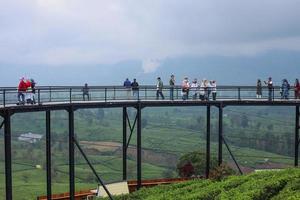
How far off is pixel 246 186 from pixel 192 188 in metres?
6.60

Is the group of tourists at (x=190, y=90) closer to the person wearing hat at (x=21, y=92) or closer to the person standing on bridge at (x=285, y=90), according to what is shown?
the person standing on bridge at (x=285, y=90)

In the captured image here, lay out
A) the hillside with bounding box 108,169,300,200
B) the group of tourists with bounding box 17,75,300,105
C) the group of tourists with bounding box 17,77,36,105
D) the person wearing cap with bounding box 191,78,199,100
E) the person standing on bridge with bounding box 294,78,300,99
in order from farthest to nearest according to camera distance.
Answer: the person standing on bridge with bounding box 294,78,300,99
the person wearing cap with bounding box 191,78,199,100
the group of tourists with bounding box 17,75,300,105
the group of tourists with bounding box 17,77,36,105
the hillside with bounding box 108,169,300,200

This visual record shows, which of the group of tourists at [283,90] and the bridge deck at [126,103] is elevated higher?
the group of tourists at [283,90]

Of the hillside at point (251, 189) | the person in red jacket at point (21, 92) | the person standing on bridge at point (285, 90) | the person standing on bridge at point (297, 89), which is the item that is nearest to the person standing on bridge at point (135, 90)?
the hillside at point (251, 189)

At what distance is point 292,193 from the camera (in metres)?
23.8

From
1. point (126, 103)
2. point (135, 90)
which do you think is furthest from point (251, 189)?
point (135, 90)

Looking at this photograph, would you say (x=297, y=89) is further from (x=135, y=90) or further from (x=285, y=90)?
(x=135, y=90)

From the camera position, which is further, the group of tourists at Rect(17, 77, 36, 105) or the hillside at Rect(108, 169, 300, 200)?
the group of tourists at Rect(17, 77, 36, 105)

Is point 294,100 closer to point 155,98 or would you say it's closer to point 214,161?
point 155,98

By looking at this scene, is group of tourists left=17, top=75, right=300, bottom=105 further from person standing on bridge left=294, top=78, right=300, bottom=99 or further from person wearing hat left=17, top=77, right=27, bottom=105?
person wearing hat left=17, top=77, right=27, bottom=105

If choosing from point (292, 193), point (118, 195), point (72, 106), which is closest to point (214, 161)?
point (118, 195)

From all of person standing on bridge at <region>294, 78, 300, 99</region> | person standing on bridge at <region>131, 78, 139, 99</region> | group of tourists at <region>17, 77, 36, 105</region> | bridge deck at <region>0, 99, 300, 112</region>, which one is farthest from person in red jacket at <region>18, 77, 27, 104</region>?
person standing on bridge at <region>294, 78, 300, 99</region>

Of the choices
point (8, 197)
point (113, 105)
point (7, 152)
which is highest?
point (113, 105)

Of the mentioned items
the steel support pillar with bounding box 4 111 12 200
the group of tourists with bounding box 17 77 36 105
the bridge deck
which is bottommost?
the steel support pillar with bounding box 4 111 12 200
